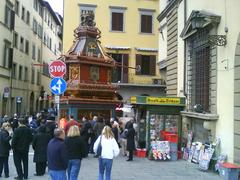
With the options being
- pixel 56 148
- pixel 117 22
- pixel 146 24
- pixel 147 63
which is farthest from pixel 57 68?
pixel 146 24

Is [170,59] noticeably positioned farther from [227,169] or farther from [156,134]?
[227,169]

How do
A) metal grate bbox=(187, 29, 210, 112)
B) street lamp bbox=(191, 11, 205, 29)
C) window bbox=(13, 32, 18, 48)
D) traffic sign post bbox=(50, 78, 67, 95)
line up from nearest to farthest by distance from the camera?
traffic sign post bbox=(50, 78, 67, 95) → street lamp bbox=(191, 11, 205, 29) → metal grate bbox=(187, 29, 210, 112) → window bbox=(13, 32, 18, 48)

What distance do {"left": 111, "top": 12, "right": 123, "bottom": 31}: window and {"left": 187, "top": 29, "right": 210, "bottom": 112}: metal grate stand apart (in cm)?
2437

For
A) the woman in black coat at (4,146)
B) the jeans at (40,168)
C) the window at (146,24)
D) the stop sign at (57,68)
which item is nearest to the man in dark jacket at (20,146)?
the woman in black coat at (4,146)

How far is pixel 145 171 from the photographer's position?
14.3 metres

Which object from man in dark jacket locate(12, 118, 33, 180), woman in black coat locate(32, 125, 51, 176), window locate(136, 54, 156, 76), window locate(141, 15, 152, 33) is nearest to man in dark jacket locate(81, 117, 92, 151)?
woman in black coat locate(32, 125, 51, 176)

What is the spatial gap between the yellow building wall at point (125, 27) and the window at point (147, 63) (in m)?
0.39

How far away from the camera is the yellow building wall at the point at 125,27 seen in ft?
136

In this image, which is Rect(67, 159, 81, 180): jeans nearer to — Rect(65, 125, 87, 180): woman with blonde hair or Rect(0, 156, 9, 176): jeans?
Rect(65, 125, 87, 180): woman with blonde hair

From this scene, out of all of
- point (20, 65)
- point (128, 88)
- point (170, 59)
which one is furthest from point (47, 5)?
point (170, 59)

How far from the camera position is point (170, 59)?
901 inches

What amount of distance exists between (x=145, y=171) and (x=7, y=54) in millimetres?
28309

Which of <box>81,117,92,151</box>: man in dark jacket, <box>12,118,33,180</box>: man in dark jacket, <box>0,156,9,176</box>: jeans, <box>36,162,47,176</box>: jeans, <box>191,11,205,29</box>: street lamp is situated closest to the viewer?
<box>12,118,33,180</box>: man in dark jacket

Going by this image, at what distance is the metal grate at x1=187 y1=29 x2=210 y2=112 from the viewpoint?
16016 mm
